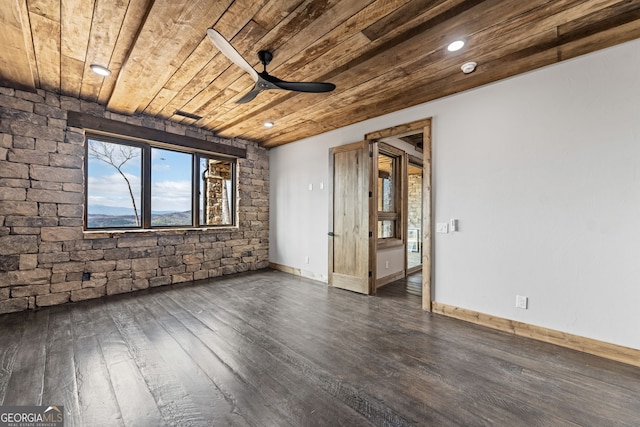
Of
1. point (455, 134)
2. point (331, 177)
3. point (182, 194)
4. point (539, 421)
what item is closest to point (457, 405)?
point (539, 421)

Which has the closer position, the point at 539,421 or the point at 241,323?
the point at 539,421

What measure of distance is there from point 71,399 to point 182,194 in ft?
11.6

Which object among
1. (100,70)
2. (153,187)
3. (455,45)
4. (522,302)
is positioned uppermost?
(100,70)

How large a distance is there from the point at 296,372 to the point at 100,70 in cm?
358

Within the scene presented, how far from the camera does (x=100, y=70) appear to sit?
2787 millimetres

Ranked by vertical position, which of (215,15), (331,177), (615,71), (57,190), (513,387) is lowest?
(513,387)

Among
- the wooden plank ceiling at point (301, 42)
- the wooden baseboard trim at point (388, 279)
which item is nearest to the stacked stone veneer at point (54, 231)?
the wooden plank ceiling at point (301, 42)

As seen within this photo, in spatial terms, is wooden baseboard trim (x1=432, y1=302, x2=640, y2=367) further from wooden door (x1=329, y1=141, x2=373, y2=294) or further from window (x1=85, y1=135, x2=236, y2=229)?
window (x1=85, y1=135, x2=236, y2=229)

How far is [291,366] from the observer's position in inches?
81.1

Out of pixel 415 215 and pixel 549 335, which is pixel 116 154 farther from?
pixel 415 215

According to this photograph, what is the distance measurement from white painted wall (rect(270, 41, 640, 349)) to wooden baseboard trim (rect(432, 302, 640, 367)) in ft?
0.19

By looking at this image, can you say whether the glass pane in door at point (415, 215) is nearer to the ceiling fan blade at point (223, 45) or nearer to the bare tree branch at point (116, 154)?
the ceiling fan blade at point (223, 45)

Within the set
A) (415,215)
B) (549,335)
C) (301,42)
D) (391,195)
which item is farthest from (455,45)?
(415,215)

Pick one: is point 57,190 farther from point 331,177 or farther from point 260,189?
point 331,177
